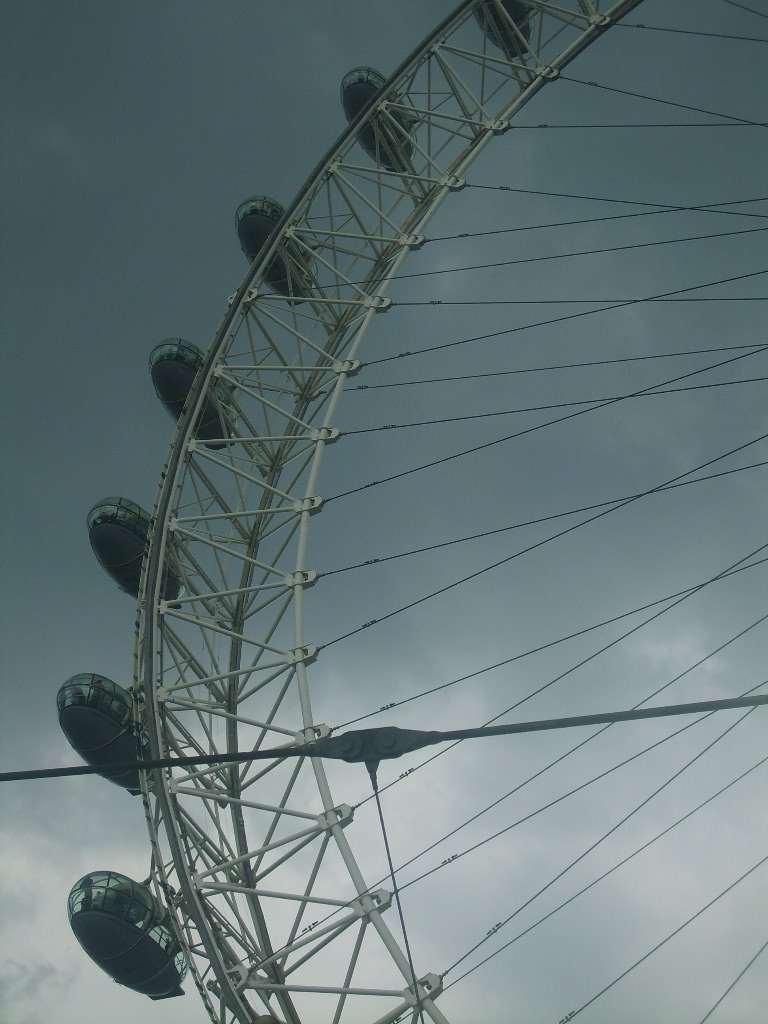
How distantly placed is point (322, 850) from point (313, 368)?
1045 centimetres

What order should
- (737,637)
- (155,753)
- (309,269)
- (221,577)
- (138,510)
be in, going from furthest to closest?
1. (309,269)
2. (138,510)
3. (221,577)
4. (155,753)
5. (737,637)

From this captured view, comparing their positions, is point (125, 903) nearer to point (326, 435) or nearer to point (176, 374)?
point (326, 435)

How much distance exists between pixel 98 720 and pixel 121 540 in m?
4.59

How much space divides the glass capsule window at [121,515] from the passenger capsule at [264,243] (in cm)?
699

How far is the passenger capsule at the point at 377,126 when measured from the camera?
25.9 m

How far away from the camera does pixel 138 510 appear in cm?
2330

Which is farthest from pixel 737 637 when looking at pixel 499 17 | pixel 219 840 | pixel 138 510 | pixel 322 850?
pixel 499 17

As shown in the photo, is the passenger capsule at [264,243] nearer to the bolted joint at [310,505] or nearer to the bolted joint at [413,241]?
the bolted joint at [413,241]

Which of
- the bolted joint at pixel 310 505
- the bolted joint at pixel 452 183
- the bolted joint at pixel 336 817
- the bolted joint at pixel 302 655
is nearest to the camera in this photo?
the bolted joint at pixel 336 817

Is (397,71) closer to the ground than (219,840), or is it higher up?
higher up

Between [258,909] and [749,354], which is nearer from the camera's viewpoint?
[749,354]

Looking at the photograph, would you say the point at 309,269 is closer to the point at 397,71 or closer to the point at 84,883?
the point at 397,71

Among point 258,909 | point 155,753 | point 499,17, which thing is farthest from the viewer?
point 499,17

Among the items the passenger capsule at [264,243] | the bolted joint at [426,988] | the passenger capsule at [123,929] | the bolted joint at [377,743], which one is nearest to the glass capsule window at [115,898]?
the passenger capsule at [123,929]
